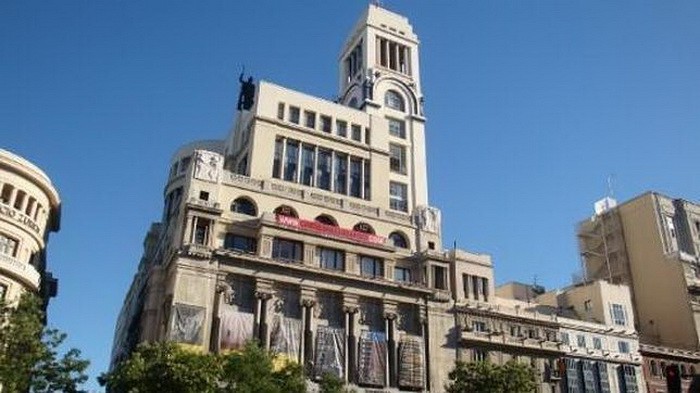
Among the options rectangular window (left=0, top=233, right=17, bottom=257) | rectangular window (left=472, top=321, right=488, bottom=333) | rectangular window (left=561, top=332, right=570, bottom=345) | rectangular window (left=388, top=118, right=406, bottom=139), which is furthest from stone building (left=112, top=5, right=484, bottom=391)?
rectangular window (left=0, top=233, right=17, bottom=257)

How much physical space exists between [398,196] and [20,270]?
43094mm

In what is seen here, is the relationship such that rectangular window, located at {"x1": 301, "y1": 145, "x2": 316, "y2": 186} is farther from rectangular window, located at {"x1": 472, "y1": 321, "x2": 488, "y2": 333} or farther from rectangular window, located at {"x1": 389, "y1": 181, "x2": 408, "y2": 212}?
rectangular window, located at {"x1": 472, "y1": 321, "x2": 488, "y2": 333}

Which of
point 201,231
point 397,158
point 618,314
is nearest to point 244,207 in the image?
point 201,231

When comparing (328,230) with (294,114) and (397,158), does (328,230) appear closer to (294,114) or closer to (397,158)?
(294,114)

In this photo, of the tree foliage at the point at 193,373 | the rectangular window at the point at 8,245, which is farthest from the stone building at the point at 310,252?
the rectangular window at the point at 8,245

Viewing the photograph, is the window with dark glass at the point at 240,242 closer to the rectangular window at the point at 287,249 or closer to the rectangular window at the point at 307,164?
the rectangular window at the point at 287,249

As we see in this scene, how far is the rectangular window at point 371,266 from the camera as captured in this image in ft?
231

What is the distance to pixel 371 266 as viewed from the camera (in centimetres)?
7094

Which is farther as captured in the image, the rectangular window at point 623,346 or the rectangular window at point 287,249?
the rectangular window at point 623,346

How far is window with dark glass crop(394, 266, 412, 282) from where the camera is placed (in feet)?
240

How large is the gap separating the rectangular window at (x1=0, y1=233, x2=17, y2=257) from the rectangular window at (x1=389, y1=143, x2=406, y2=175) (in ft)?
144

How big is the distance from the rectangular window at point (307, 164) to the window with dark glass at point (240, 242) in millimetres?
11234

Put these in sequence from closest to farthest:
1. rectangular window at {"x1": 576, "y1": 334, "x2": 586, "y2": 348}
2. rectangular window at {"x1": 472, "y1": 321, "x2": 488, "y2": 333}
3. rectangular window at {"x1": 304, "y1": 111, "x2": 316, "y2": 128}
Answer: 1. rectangular window at {"x1": 472, "y1": 321, "x2": 488, "y2": 333}
2. rectangular window at {"x1": 576, "y1": 334, "x2": 586, "y2": 348}
3. rectangular window at {"x1": 304, "y1": 111, "x2": 316, "y2": 128}

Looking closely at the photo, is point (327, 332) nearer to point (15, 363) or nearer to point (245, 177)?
point (245, 177)
